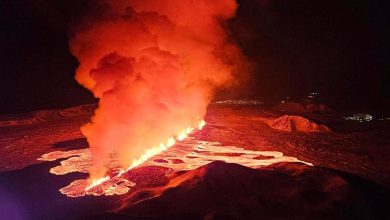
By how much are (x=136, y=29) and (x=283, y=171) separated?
931 cm

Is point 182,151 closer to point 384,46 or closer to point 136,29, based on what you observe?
point 136,29

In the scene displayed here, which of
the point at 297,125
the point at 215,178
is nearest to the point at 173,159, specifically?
the point at 215,178

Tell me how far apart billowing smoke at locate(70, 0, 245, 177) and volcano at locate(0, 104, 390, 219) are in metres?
0.91

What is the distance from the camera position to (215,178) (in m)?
7.60

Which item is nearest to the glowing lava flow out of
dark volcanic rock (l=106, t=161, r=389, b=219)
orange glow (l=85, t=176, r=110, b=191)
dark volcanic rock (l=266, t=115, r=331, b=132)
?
orange glow (l=85, t=176, r=110, b=191)

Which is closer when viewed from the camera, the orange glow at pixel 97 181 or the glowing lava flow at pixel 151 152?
the orange glow at pixel 97 181

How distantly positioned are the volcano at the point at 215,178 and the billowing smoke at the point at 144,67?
0.91 m

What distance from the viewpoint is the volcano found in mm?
6734

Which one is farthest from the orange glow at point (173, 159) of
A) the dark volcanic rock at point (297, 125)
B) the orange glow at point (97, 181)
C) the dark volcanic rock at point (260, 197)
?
the dark volcanic rock at point (297, 125)

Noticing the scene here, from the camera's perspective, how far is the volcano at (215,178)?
265 inches

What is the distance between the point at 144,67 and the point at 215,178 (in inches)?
301

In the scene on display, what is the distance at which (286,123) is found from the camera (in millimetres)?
16938

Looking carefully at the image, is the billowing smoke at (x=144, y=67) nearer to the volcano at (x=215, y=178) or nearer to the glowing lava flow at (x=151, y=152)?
the glowing lava flow at (x=151, y=152)

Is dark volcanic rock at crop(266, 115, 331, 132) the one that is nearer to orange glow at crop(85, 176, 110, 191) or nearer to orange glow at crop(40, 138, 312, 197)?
orange glow at crop(40, 138, 312, 197)
